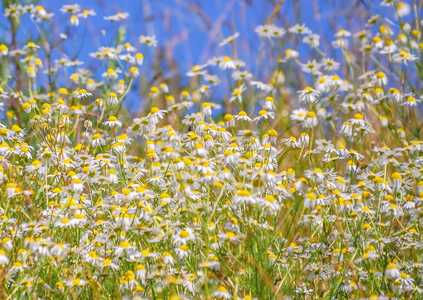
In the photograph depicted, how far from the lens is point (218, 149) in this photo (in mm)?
2838

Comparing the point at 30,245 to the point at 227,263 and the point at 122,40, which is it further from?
the point at 122,40

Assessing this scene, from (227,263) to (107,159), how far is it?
2.75ft

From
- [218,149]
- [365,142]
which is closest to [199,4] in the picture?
[365,142]

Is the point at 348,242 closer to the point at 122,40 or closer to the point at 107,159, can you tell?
the point at 107,159

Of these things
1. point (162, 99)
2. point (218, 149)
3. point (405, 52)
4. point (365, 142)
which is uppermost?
point (405, 52)

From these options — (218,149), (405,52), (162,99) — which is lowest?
(162,99)

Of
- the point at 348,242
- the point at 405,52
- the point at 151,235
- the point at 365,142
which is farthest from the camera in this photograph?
the point at 365,142

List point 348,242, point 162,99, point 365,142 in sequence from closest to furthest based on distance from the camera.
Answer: point 348,242 → point 365,142 → point 162,99

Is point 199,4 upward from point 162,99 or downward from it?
upward

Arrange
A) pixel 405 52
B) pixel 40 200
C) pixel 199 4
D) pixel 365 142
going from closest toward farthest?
pixel 40 200 < pixel 405 52 < pixel 365 142 < pixel 199 4

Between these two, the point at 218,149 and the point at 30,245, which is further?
the point at 218,149

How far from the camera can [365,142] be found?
4398 mm

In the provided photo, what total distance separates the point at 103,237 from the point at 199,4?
3.29 metres

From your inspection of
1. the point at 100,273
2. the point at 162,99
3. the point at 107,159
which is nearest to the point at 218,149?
the point at 107,159
